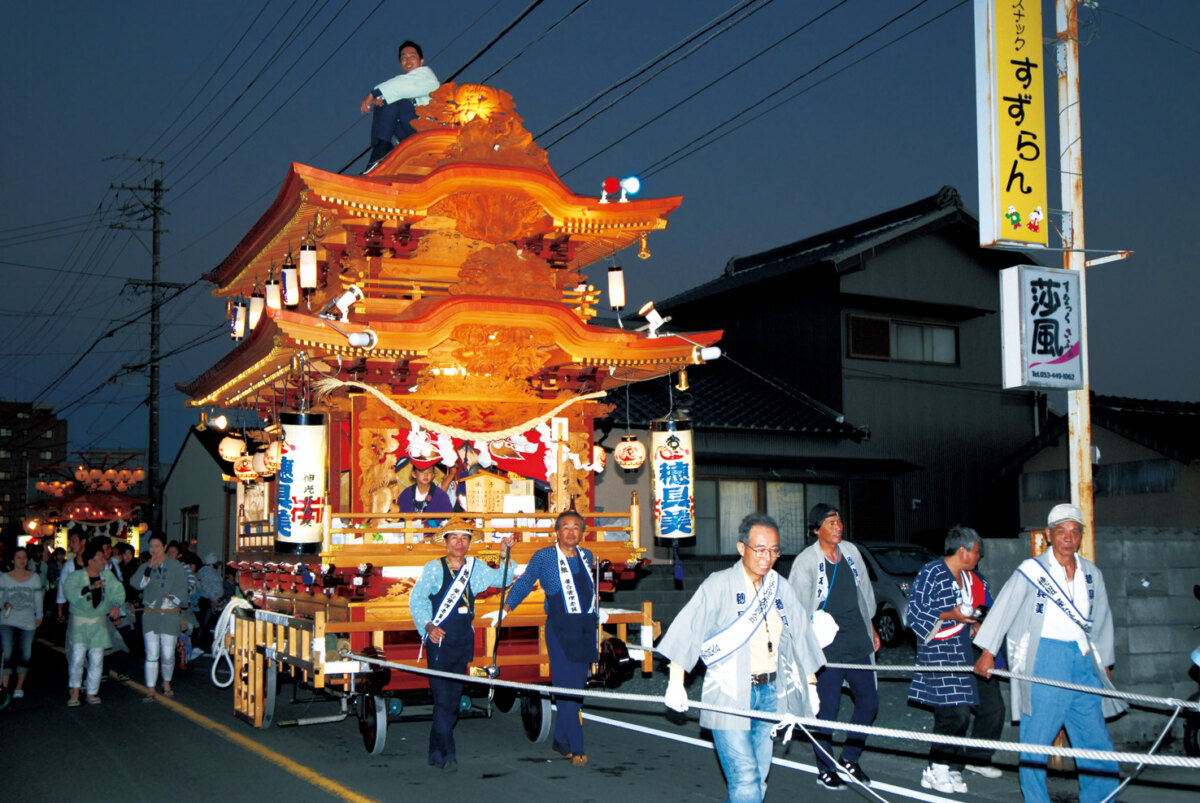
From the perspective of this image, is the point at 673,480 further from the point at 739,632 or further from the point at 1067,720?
the point at 739,632

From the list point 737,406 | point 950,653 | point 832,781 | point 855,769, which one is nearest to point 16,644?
point 832,781

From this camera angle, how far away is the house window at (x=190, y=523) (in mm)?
35266

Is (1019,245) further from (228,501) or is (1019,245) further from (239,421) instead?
(228,501)

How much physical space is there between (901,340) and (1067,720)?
1980cm

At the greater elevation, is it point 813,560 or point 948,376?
point 948,376

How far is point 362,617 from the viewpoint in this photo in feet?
32.3

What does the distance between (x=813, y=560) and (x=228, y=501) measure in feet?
69.5

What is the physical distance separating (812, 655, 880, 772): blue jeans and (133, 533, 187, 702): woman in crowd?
28.0 ft

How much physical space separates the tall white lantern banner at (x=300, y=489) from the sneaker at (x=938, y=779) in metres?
6.16

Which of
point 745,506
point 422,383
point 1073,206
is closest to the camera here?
point 1073,206

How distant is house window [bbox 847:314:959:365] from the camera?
24766mm

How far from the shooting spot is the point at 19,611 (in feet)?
41.2

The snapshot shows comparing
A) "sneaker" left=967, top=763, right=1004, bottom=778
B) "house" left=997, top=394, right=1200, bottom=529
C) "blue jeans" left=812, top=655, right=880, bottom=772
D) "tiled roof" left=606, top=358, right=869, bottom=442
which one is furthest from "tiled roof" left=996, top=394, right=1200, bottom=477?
"blue jeans" left=812, top=655, right=880, bottom=772

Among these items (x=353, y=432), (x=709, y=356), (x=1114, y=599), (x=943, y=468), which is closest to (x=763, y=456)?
(x=943, y=468)
